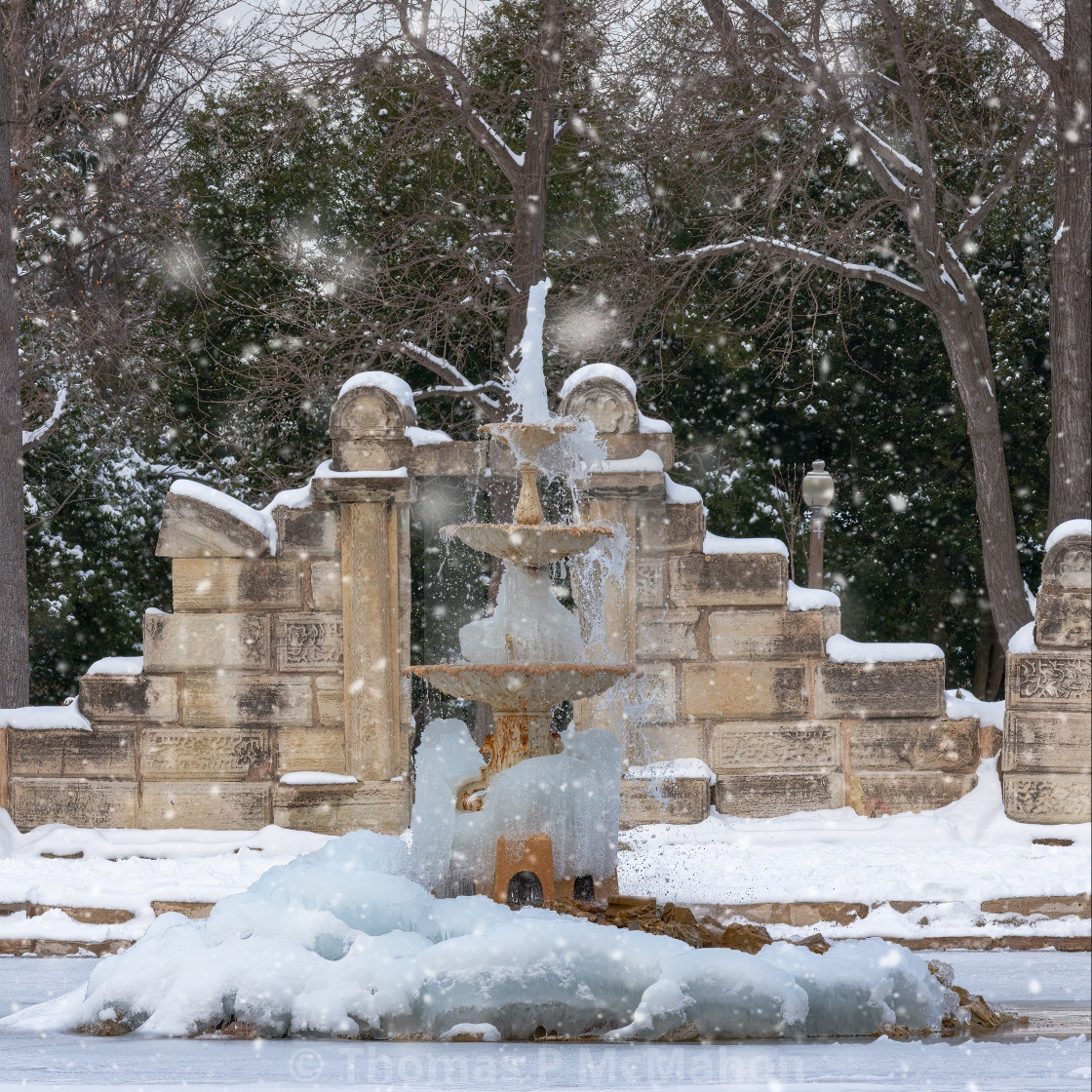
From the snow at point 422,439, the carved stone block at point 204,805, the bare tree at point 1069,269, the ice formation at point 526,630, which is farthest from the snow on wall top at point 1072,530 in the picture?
the carved stone block at point 204,805

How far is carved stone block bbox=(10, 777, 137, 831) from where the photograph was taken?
9.67m

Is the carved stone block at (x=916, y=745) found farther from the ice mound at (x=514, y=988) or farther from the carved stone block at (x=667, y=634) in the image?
the ice mound at (x=514, y=988)

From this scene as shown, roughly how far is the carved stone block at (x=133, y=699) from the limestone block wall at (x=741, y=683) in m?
2.84

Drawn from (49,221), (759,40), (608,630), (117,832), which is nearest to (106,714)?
(117,832)

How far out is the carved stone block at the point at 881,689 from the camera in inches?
368

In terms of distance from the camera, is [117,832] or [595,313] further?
[595,313]

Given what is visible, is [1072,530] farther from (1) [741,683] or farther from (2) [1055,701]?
(1) [741,683]

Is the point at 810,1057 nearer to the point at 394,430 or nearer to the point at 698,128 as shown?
the point at 394,430

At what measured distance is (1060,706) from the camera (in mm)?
8914

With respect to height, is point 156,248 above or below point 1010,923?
above

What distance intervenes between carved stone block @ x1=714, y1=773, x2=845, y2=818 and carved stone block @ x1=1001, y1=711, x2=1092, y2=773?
113 cm

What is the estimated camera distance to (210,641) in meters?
9.68

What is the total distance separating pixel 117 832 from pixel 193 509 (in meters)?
2.25

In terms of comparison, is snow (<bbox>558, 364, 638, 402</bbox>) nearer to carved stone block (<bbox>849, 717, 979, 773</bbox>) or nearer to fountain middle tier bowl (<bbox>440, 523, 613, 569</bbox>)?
fountain middle tier bowl (<bbox>440, 523, 613, 569</bbox>)
